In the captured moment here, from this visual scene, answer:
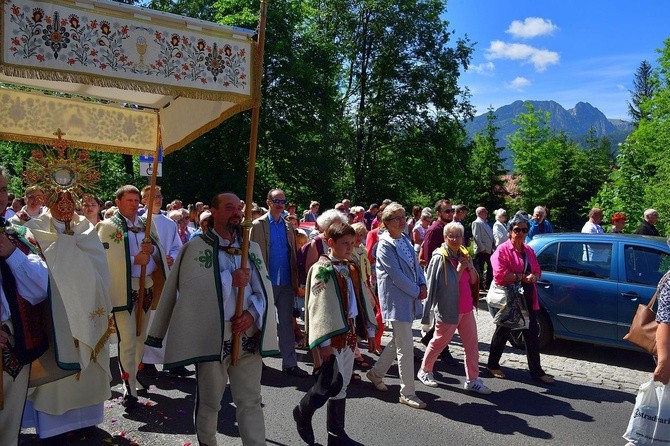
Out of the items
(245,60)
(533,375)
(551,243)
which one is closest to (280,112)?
(551,243)

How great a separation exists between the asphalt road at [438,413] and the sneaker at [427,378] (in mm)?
91

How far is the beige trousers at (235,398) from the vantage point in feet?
13.2

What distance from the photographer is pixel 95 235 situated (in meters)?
4.94

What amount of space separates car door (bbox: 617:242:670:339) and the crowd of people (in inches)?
55.1

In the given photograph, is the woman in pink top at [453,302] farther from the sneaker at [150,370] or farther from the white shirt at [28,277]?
the white shirt at [28,277]

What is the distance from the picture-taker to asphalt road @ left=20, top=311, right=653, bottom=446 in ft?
16.7

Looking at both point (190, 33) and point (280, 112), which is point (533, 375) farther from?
point (280, 112)

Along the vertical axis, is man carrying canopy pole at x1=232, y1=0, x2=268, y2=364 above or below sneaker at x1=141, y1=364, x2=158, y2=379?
above

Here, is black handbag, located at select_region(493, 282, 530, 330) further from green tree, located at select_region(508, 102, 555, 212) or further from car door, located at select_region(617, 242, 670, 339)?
green tree, located at select_region(508, 102, 555, 212)

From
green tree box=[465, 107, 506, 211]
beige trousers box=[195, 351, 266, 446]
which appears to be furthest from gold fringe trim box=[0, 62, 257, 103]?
green tree box=[465, 107, 506, 211]

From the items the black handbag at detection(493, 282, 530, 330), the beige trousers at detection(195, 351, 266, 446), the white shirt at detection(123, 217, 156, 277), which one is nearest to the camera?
the beige trousers at detection(195, 351, 266, 446)

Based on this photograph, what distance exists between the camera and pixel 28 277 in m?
3.38

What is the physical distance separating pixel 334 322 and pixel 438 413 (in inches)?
76.6

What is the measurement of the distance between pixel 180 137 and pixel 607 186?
18.8m
